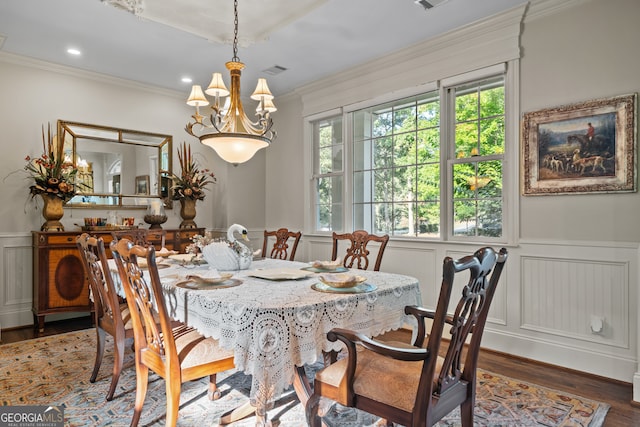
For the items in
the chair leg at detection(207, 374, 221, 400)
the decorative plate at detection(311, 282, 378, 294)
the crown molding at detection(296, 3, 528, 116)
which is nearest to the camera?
the decorative plate at detection(311, 282, 378, 294)

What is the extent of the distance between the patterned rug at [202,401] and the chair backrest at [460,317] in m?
0.79

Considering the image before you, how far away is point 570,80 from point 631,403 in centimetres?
222

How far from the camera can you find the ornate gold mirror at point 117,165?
441 centimetres

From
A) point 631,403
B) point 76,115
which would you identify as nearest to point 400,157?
point 631,403

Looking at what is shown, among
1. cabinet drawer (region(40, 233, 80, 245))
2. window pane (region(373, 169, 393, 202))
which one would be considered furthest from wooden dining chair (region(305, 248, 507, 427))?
cabinet drawer (region(40, 233, 80, 245))

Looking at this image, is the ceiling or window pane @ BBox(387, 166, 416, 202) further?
window pane @ BBox(387, 166, 416, 202)

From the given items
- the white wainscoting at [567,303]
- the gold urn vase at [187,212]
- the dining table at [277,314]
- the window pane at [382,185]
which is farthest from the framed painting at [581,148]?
the gold urn vase at [187,212]

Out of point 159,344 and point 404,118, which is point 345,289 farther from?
point 404,118

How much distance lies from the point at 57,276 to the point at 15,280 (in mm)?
555

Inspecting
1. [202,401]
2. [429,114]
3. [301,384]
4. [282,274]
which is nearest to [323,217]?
[429,114]

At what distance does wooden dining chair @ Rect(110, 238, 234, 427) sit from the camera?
1.74 metres

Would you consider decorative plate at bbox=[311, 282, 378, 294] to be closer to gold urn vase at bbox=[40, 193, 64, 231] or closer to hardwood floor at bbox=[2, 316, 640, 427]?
hardwood floor at bbox=[2, 316, 640, 427]

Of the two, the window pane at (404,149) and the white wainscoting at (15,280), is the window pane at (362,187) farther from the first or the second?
the white wainscoting at (15,280)

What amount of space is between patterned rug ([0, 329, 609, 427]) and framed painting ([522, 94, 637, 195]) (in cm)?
146
